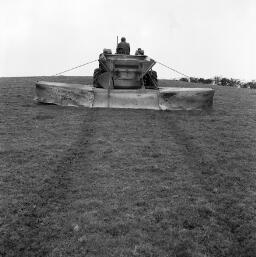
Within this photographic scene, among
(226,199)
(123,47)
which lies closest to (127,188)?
(226,199)

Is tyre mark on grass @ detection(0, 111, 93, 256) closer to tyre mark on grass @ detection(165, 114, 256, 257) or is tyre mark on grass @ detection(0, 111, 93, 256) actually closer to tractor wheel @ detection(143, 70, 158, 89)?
tyre mark on grass @ detection(165, 114, 256, 257)

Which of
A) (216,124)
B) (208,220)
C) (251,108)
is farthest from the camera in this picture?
(251,108)

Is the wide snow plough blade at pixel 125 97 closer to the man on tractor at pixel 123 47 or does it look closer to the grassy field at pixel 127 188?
the grassy field at pixel 127 188

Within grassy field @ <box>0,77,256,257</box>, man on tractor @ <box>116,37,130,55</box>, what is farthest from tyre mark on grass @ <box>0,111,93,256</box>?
man on tractor @ <box>116,37,130,55</box>

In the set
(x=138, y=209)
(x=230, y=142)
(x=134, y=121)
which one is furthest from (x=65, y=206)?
(x=134, y=121)

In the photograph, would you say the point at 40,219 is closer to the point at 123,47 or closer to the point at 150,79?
the point at 150,79

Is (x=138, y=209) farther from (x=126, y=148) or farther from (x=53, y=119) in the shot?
(x=53, y=119)

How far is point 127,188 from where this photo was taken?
10094 mm

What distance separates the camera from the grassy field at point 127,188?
308 inches

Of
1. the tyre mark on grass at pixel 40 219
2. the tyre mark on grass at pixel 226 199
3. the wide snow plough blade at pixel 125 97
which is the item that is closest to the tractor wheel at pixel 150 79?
the wide snow plough blade at pixel 125 97

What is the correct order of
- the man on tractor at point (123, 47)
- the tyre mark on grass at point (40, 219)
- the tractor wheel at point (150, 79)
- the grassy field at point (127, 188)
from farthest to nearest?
the man on tractor at point (123, 47), the tractor wheel at point (150, 79), the grassy field at point (127, 188), the tyre mark on grass at point (40, 219)

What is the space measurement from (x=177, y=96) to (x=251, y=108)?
160 inches

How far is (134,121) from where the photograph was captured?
17.1 m

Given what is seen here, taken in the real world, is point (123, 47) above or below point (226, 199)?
above
